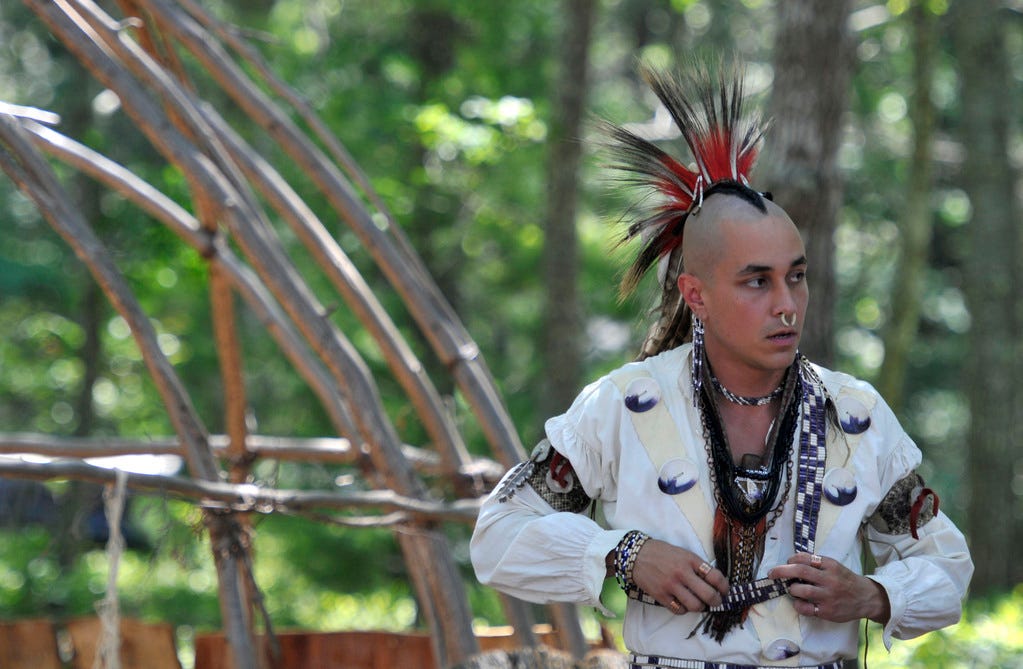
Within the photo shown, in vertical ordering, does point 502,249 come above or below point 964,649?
above

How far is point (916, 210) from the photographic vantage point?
8664 millimetres

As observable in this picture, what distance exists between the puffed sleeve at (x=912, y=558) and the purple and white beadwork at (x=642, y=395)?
42 cm

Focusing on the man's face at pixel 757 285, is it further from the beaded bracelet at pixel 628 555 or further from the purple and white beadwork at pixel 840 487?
the beaded bracelet at pixel 628 555

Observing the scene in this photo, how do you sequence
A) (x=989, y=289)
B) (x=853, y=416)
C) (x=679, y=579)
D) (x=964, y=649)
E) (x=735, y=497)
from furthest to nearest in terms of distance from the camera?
(x=989, y=289)
(x=964, y=649)
(x=853, y=416)
(x=735, y=497)
(x=679, y=579)

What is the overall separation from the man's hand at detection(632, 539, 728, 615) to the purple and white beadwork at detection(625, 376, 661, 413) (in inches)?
11.1

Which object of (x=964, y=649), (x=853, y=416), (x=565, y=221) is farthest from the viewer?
(x=565, y=221)

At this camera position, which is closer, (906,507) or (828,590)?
(828,590)

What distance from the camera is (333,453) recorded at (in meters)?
5.50

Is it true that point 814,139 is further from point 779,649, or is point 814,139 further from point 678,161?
point 779,649

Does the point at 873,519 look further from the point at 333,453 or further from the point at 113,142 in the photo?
the point at 113,142

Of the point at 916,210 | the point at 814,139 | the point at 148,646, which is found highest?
the point at 916,210

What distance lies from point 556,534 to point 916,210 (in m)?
7.09

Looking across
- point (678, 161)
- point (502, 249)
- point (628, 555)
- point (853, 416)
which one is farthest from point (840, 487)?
point (502, 249)

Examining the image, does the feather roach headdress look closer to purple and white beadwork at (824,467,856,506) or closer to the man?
the man
